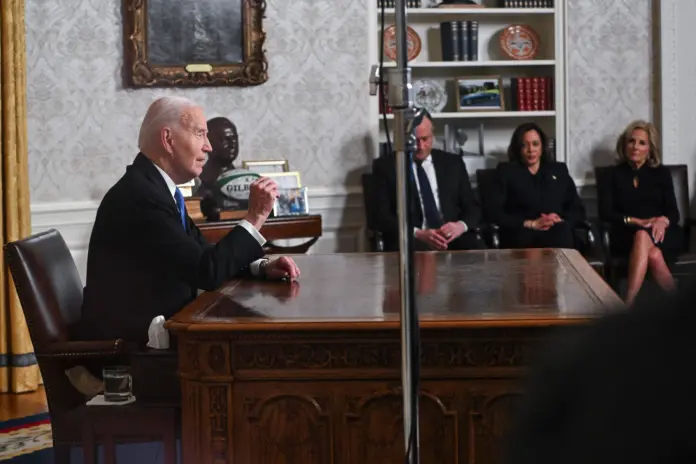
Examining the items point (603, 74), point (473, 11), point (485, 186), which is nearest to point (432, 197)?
point (485, 186)

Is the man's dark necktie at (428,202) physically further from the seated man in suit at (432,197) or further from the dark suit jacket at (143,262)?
the dark suit jacket at (143,262)

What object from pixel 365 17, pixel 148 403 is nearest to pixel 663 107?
pixel 365 17

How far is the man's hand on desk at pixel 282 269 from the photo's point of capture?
3115 millimetres

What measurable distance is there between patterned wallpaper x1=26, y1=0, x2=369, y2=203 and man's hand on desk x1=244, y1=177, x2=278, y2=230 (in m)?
2.79

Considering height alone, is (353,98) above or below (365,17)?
below

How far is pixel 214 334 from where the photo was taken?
2.34 meters

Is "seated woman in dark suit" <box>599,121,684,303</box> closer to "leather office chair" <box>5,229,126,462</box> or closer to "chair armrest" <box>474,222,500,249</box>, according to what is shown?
"chair armrest" <box>474,222,500,249</box>

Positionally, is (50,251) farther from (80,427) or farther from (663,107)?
(663,107)

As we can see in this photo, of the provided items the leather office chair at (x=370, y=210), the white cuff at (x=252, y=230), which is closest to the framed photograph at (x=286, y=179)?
the leather office chair at (x=370, y=210)

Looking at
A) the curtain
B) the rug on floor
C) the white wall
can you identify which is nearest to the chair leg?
the rug on floor

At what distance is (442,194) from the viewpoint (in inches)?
227

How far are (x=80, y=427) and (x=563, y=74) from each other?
13.9 ft

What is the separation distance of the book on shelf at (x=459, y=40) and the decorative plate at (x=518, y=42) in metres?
0.25

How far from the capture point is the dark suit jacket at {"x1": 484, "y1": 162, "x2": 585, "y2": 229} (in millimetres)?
5984
